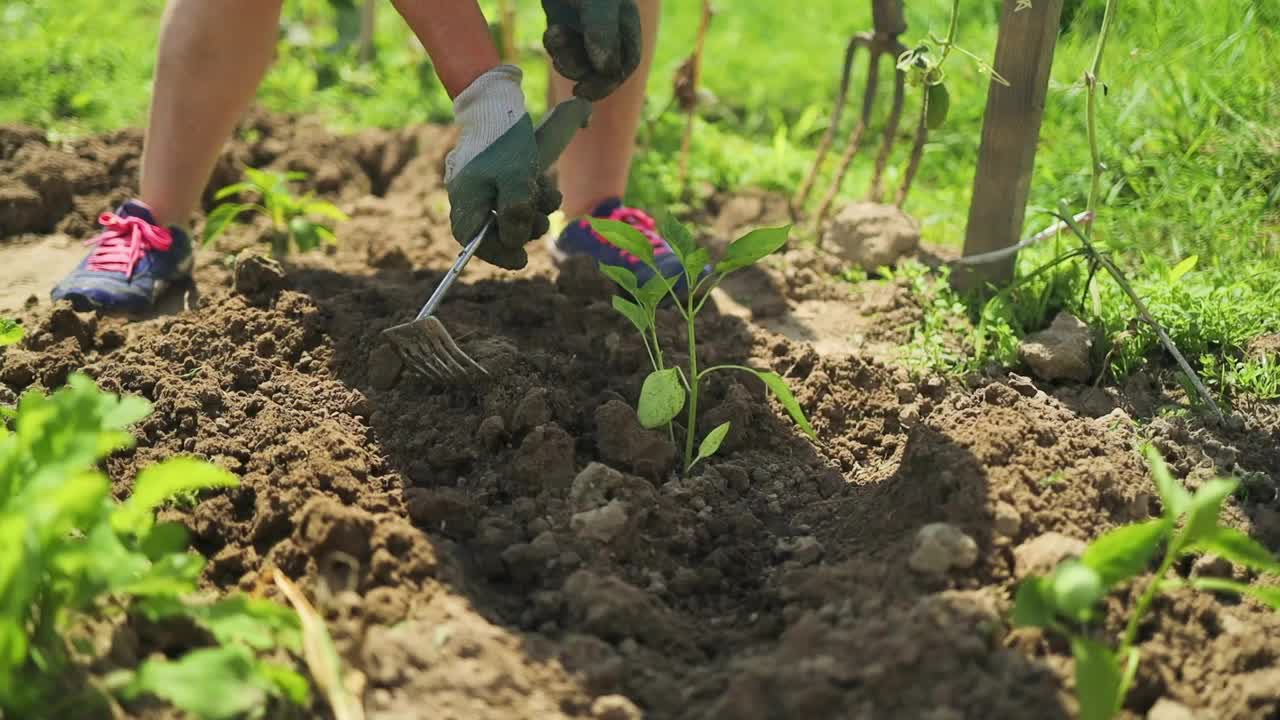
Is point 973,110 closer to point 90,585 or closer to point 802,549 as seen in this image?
point 802,549

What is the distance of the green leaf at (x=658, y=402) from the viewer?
2.09 meters

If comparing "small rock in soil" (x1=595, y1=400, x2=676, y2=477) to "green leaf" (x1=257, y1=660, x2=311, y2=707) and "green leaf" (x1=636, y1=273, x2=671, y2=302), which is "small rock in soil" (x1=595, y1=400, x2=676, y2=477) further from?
"green leaf" (x1=257, y1=660, x2=311, y2=707)

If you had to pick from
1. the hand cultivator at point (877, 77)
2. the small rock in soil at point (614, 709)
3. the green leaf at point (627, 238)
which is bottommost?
the small rock in soil at point (614, 709)

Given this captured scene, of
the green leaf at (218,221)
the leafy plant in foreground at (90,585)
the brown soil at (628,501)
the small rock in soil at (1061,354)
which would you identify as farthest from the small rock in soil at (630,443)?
the green leaf at (218,221)

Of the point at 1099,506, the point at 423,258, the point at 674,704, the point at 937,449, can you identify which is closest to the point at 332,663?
the point at 674,704

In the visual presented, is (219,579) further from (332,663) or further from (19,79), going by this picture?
(19,79)

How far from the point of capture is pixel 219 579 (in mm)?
1870

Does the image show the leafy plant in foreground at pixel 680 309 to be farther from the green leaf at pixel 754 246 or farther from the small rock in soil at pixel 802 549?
the small rock in soil at pixel 802 549

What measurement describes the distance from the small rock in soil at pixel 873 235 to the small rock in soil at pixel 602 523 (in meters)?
1.44

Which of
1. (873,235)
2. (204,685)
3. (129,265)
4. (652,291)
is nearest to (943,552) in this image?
(652,291)

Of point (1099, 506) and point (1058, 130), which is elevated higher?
point (1058, 130)

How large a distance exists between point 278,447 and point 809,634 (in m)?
1.02

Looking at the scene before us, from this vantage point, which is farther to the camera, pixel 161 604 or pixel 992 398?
pixel 992 398

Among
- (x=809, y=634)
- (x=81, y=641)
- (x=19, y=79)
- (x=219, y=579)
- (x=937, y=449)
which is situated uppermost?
(x=19, y=79)
